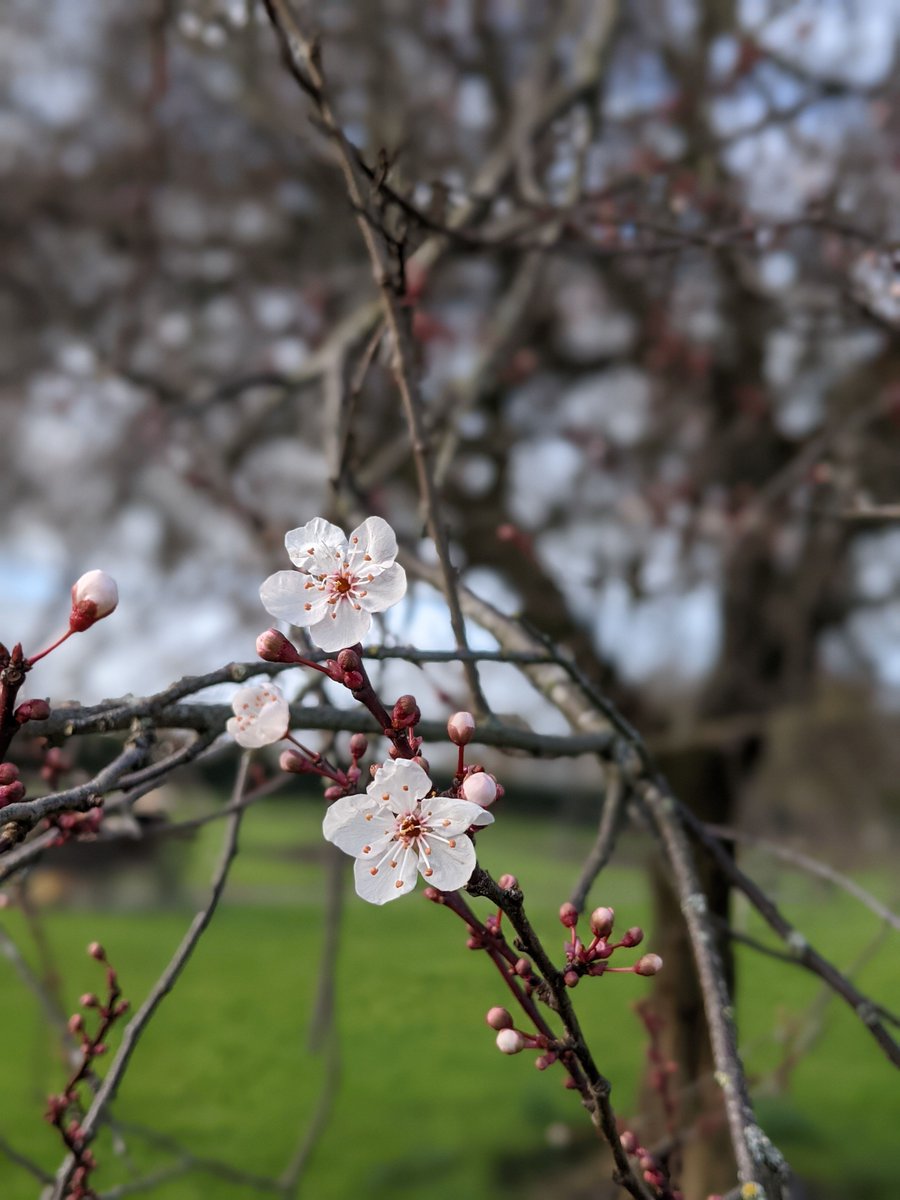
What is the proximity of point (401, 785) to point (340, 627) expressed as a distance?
→ 11 centimetres

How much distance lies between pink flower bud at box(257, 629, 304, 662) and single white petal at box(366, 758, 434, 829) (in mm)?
106

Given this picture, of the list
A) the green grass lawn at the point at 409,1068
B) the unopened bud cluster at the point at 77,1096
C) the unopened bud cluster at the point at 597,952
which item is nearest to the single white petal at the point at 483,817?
the unopened bud cluster at the point at 597,952

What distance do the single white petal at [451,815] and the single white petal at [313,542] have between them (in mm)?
163

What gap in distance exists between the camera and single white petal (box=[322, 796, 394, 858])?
479 millimetres

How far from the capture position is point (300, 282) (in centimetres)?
341

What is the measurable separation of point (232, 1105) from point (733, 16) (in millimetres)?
3079

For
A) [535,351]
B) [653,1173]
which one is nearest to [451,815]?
[653,1173]

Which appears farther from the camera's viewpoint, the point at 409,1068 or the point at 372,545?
the point at 409,1068

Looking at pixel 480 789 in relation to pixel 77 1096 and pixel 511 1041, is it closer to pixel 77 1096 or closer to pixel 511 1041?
pixel 511 1041

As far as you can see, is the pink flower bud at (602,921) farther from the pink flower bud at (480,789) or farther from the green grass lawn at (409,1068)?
the green grass lawn at (409,1068)

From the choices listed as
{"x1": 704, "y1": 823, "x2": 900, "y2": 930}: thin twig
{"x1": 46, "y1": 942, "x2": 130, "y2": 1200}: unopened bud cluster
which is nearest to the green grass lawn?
{"x1": 704, "y1": 823, "x2": 900, "y2": 930}: thin twig

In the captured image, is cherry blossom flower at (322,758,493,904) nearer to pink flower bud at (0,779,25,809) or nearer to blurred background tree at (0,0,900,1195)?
pink flower bud at (0,779,25,809)

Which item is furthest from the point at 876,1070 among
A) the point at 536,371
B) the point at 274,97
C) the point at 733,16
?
the point at 274,97

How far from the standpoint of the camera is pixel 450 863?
1.47 feet
